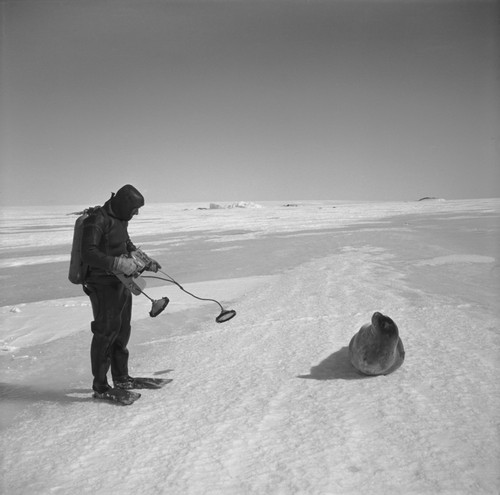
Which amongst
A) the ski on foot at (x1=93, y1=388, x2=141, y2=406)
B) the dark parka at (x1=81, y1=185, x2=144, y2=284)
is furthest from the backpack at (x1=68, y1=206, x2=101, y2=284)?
the ski on foot at (x1=93, y1=388, x2=141, y2=406)

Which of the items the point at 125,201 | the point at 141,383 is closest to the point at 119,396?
the point at 141,383

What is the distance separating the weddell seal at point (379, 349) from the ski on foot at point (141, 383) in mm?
1614

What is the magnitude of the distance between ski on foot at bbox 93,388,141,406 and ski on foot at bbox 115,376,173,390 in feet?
0.30

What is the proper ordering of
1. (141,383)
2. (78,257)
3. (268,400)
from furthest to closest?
(141,383) < (78,257) < (268,400)

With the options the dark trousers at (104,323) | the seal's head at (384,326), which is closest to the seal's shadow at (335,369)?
the seal's head at (384,326)

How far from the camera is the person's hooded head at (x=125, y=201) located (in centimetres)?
309

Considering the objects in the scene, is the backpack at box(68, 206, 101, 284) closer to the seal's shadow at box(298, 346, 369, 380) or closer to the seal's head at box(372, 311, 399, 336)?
the seal's shadow at box(298, 346, 369, 380)

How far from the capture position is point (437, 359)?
3.33m

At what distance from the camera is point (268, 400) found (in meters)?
2.87

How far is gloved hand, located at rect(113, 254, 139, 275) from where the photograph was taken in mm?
2896

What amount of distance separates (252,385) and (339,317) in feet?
6.26

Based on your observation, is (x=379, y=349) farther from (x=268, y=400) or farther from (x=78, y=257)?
(x=78, y=257)

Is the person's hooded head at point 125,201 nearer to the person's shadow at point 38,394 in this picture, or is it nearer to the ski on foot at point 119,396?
the ski on foot at point 119,396

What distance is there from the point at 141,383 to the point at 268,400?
1.13 meters
